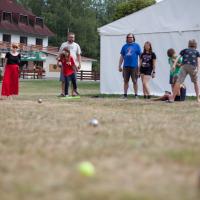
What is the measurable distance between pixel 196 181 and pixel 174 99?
10.3 metres

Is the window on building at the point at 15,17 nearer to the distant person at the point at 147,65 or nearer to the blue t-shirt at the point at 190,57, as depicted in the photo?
the distant person at the point at 147,65

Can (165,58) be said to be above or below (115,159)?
above

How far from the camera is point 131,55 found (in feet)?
51.5

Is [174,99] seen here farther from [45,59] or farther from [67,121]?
[45,59]

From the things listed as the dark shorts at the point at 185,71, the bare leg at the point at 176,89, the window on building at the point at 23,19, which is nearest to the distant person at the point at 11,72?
the bare leg at the point at 176,89

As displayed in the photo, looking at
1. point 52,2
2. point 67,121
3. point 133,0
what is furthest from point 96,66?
point 67,121

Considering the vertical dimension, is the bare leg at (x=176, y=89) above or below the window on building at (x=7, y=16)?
below

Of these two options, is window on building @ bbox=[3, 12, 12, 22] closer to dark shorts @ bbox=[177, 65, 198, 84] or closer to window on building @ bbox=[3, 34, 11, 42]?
window on building @ bbox=[3, 34, 11, 42]

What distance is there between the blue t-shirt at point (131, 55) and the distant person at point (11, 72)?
303cm

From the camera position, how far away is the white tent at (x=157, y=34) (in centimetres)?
1716

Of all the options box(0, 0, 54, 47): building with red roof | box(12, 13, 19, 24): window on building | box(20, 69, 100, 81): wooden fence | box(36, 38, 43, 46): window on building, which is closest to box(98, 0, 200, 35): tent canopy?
box(20, 69, 100, 81): wooden fence

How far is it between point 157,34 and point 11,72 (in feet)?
17.6

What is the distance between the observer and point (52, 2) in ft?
282

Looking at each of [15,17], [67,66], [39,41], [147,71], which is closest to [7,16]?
[15,17]
